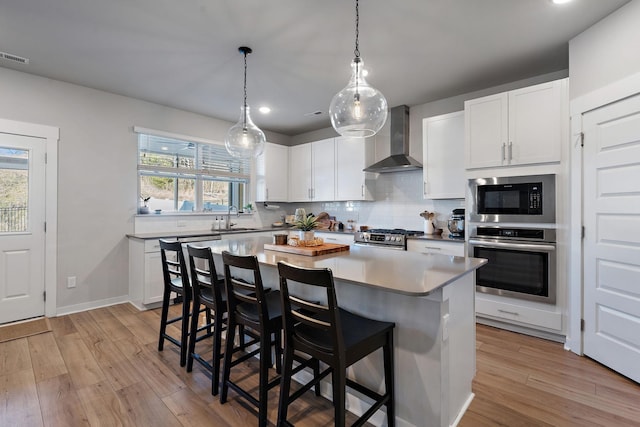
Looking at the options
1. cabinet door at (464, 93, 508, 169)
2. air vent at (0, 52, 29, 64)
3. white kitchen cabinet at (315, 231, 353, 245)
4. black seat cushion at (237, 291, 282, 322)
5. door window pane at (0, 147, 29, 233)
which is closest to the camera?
black seat cushion at (237, 291, 282, 322)

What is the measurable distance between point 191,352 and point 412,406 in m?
1.65

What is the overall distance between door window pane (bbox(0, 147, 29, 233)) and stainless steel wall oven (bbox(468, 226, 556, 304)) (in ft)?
16.0

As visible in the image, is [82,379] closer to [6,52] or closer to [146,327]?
[146,327]

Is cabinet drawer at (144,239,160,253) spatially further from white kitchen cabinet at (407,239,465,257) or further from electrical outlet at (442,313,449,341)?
electrical outlet at (442,313,449,341)

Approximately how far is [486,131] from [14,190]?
16.7 feet

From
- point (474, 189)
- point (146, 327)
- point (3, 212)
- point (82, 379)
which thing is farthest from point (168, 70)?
point (474, 189)

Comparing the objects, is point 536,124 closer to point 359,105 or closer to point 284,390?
point 359,105

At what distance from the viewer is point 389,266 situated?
1854mm

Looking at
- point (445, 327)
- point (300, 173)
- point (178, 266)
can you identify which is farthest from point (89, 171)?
point (445, 327)

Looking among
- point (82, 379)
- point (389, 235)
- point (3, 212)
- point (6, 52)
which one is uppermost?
point (6, 52)

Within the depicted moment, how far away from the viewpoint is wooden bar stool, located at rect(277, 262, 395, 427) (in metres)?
1.36

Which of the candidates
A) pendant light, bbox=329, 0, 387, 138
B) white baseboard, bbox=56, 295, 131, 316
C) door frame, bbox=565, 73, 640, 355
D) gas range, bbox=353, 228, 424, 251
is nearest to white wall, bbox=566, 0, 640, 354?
door frame, bbox=565, 73, 640, 355

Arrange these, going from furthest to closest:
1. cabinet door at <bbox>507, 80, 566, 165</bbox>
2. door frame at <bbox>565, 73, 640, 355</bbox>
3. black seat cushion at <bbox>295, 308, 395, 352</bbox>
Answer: cabinet door at <bbox>507, 80, 566, 165</bbox> < door frame at <bbox>565, 73, 640, 355</bbox> < black seat cushion at <bbox>295, 308, 395, 352</bbox>

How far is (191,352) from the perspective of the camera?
236 cm
